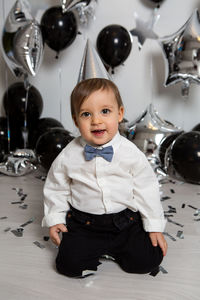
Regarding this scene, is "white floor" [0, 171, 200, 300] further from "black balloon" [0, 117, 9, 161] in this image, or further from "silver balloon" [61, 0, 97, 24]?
"silver balloon" [61, 0, 97, 24]

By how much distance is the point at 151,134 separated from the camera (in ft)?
5.20

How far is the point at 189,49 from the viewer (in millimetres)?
1570

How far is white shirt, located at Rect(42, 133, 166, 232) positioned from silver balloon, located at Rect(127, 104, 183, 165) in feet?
2.09

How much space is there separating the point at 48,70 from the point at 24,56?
1.62 ft

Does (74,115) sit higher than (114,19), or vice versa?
(114,19)

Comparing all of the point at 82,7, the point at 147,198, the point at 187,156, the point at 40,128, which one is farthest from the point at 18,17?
the point at 147,198

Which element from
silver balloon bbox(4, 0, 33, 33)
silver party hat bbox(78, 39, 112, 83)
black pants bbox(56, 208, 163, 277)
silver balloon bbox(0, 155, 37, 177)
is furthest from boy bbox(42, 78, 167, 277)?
silver balloon bbox(4, 0, 33, 33)

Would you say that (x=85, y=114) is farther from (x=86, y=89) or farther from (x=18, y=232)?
(x=18, y=232)

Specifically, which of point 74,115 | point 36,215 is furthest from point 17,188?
point 74,115

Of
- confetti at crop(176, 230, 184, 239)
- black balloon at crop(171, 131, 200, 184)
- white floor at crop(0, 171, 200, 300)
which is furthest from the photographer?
black balloon at crop(171, 131, 200, 184)

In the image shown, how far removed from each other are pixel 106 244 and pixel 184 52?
1.05 metres

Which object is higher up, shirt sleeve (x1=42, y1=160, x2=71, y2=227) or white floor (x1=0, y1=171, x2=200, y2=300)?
shirt sleeve (x1=42, y1=160, x2=71, y2=227)

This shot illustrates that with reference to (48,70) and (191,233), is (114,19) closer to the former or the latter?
(48,70)

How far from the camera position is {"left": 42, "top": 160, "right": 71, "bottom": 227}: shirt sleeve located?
962 mm
